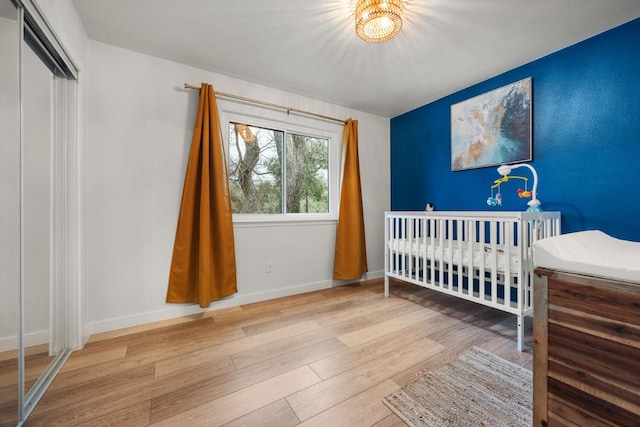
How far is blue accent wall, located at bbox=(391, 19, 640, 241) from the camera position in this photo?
1.65m

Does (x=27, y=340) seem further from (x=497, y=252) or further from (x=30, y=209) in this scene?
(x=497, y=252)

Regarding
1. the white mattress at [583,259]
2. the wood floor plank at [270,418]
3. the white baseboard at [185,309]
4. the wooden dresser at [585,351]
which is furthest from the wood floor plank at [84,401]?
the white mattress at [583,259]

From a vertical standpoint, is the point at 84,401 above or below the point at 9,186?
below

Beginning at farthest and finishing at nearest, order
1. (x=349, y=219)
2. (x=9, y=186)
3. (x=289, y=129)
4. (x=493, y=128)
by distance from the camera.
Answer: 1. (x=349, y=219)
2. (x=289, y=129)
3. (x=493, y=128)
4. (x=9, y=186)

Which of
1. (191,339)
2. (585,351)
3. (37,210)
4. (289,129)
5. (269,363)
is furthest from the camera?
(289,129)

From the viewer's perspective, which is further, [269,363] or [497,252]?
[497,252]

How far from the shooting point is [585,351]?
31.5 inches

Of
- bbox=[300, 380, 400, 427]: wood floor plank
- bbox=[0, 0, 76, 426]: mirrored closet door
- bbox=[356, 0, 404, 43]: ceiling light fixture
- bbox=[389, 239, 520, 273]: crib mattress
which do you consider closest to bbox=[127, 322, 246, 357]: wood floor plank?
bbox=[0, 0, 76, 426]: mirrored closet door

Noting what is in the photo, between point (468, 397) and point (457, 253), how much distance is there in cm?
103

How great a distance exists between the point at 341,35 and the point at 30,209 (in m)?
2.03

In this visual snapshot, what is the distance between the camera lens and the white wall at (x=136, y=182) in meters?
1.84

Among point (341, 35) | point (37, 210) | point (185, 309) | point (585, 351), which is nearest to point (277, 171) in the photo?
point (341, 35)

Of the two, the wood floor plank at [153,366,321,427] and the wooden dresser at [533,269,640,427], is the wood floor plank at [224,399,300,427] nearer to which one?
the wood floor plank at [153,366,321,427]

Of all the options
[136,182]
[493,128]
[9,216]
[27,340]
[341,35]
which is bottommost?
[27,340]
